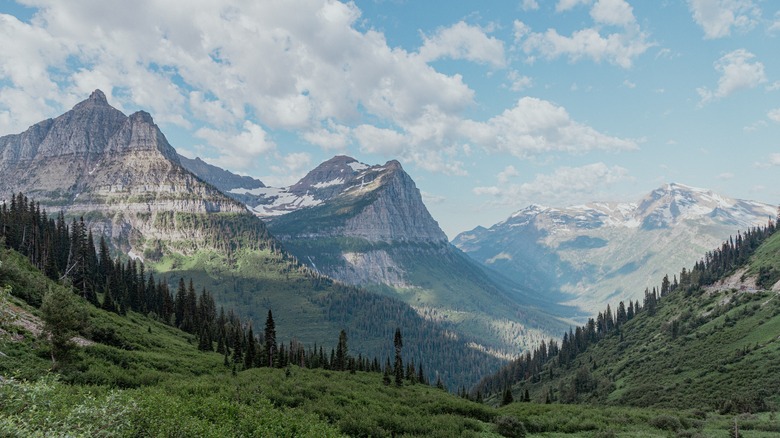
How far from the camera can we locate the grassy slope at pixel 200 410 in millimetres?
17594

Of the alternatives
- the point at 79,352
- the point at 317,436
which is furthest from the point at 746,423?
the point at 79,352

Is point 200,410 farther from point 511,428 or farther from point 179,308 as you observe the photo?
point 179,308

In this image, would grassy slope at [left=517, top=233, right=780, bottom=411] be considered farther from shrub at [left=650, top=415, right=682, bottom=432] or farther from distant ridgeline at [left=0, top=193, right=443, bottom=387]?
distant ridgeline at [left=0, top=193, right=443, bottom=387]

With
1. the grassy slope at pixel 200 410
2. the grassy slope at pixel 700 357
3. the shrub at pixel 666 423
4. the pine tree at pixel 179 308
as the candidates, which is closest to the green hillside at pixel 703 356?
the grassy slope at pixel 700 357

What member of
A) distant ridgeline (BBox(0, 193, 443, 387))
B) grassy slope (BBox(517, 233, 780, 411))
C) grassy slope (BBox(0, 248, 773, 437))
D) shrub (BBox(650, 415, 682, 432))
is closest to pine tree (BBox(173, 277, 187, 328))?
distant ridgeline (BBox(0, 193, 443, 387))

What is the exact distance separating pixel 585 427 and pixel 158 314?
143143 mm

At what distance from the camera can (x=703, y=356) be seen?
12012 centimetres

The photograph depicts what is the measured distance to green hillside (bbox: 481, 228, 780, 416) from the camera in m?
86.9

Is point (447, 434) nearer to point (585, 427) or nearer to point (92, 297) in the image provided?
point (585, 427)

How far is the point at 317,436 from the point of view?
25.2 metres

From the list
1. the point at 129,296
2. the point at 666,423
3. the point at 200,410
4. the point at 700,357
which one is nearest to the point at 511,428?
the point at 666,423

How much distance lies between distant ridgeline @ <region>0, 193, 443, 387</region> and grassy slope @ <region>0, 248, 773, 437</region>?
35.0 m

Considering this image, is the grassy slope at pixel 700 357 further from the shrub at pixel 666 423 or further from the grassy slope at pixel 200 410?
the grassy slope at pixel 200 410

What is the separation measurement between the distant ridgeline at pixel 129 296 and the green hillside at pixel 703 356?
61.0 meters
